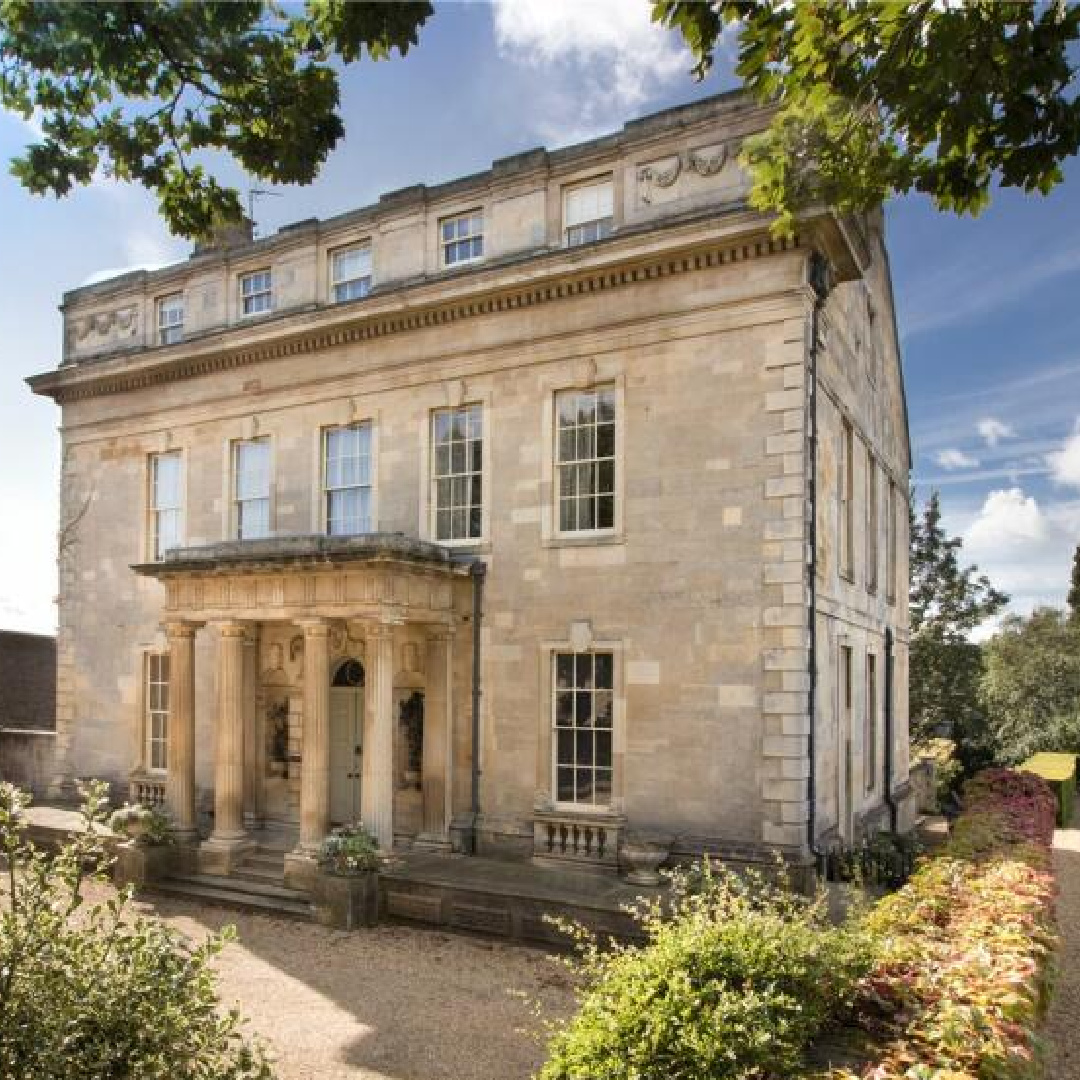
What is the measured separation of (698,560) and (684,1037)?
30.4ft

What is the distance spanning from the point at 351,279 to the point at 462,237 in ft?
8.63

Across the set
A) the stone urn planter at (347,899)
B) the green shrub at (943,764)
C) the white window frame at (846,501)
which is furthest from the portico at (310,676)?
the green shrub at (943,764)

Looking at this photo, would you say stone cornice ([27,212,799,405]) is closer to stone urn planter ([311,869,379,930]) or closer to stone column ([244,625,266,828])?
stone column ([244,625,266,828])

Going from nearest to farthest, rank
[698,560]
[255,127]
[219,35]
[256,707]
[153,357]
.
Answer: [219,35]
[255,127]
[698,560]
[256,707]
[153,357]

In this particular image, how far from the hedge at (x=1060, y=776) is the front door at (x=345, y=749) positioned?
53.2 feet

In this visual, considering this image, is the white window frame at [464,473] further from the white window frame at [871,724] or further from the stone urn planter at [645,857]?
the white window frame at [871,724]

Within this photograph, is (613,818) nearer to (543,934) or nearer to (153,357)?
(543,934)

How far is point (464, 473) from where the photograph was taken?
1627 cm

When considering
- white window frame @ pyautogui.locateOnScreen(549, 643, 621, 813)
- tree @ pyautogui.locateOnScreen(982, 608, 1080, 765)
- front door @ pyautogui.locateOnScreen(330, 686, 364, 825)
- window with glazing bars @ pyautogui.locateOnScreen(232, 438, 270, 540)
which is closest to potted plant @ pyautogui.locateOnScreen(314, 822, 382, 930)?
white window frame @ pyautogui.locateOnScreen(549, 643, 621, 813)

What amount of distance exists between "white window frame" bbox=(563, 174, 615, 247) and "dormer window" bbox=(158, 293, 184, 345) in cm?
959

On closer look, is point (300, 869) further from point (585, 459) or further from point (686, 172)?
point (686, 172)

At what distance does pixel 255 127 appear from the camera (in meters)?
6.85

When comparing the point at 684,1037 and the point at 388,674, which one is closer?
the point at 684,1037

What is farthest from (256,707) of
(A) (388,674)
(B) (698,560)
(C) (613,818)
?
(B) (698,560)
